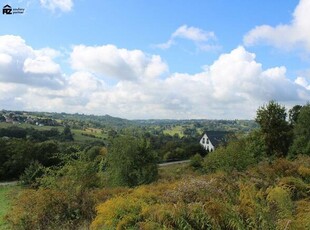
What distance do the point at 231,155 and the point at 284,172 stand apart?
1154cm

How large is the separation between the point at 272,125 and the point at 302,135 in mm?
5934

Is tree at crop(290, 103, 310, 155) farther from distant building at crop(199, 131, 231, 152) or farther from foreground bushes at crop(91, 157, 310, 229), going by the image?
distant building at crop(199, 131, 231, 152)

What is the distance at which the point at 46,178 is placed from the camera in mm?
19312

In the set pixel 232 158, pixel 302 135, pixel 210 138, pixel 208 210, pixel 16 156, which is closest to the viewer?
pixel 208 210

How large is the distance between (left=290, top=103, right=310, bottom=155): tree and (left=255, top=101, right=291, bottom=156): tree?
6.30 feet

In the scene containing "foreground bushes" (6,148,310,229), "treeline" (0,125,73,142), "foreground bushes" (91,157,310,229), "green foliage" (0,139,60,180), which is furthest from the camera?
"treeline" (0,125,73,142)

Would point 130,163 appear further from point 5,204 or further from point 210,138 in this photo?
point 210,138

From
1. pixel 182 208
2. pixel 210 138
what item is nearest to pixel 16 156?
pixel 182 208

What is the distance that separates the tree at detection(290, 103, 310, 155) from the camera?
41.0m

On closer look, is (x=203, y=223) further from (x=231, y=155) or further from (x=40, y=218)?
(x=231, y=155)

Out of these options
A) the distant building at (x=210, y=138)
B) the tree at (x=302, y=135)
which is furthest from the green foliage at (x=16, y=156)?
the distant building at (x=210, y=138)

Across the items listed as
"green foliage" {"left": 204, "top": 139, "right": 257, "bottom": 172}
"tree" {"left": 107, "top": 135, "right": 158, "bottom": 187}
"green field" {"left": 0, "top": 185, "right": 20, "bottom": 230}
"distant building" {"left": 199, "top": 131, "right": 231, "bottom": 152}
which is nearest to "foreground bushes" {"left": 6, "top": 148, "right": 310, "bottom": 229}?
"green field" {"left": 0, "top": 185, "right": 20, "bottom": 230}

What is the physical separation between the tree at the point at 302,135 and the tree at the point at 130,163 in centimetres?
1955

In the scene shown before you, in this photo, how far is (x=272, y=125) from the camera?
3969cm
